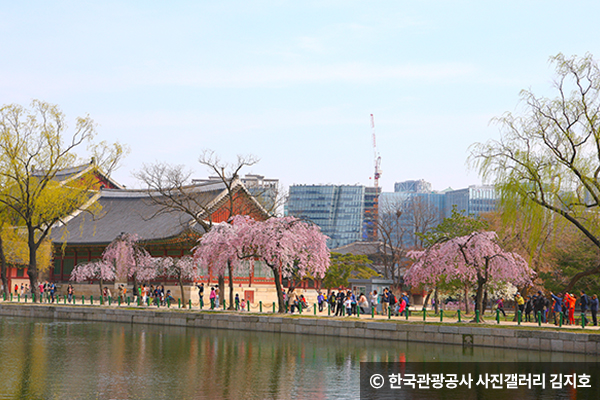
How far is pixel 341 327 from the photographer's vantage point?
3028 centimetres

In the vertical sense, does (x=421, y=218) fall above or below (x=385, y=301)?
above

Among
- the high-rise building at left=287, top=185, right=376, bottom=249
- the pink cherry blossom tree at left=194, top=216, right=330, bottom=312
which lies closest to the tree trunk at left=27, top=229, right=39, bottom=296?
the pink cherry blossom tree at left=194, top=216, right=330, bottom=312

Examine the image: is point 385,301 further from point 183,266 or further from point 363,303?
point 183,266

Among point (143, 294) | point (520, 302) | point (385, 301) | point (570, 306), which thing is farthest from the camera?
point (143, 294)

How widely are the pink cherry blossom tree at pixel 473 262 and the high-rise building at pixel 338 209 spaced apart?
14829 cm

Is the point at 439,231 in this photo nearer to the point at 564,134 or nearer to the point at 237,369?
the point at 564,134

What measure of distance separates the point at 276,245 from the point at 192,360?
1371 cm

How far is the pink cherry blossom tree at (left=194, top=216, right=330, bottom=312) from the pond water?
502cm

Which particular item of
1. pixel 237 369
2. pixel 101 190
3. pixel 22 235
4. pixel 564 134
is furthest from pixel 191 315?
pixel 101 190

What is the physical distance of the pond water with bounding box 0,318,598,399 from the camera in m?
16.1

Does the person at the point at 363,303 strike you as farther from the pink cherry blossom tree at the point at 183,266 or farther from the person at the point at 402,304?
the pink cherry blossom tree at the point at 183,266

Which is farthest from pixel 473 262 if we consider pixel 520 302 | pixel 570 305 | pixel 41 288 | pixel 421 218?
pixel 421 218

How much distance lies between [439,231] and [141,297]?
21362mm

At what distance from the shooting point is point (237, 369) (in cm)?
1973
